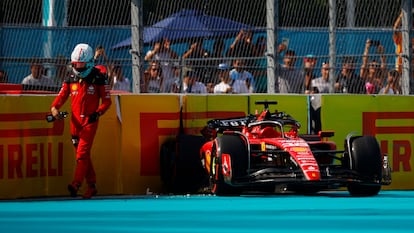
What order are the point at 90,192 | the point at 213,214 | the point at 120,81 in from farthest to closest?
the point at 120,81, the point at 90,192, the point at 213,214

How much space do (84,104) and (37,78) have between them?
65.9 inches

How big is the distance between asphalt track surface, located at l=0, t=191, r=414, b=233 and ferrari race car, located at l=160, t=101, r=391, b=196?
0.74 feet

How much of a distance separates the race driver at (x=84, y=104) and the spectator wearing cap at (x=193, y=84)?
2.19 metres

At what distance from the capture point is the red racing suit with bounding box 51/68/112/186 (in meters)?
15.0

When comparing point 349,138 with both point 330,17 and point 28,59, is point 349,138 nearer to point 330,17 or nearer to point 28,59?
point 330,17

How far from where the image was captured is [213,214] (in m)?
12.4

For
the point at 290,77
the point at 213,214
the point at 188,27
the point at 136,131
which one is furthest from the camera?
the point at 290,77

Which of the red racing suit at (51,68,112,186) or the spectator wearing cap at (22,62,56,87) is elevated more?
the spectator wearing cap at (22,62,56,87)

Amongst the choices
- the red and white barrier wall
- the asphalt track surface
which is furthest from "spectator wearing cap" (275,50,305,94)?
the asphalt track surface

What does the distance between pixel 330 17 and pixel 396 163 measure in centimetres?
231

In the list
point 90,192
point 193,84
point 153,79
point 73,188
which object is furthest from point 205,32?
point 73,188

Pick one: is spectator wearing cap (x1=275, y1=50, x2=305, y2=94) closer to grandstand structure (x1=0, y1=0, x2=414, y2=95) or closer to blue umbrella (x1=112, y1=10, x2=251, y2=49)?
grandstand structure (x1=0, y1=0, x2=414, y2=95)

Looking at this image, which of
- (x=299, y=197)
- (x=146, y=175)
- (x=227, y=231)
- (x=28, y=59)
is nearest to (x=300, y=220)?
(x=227, y=231)

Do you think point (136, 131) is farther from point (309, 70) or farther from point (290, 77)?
point (309, 70)
